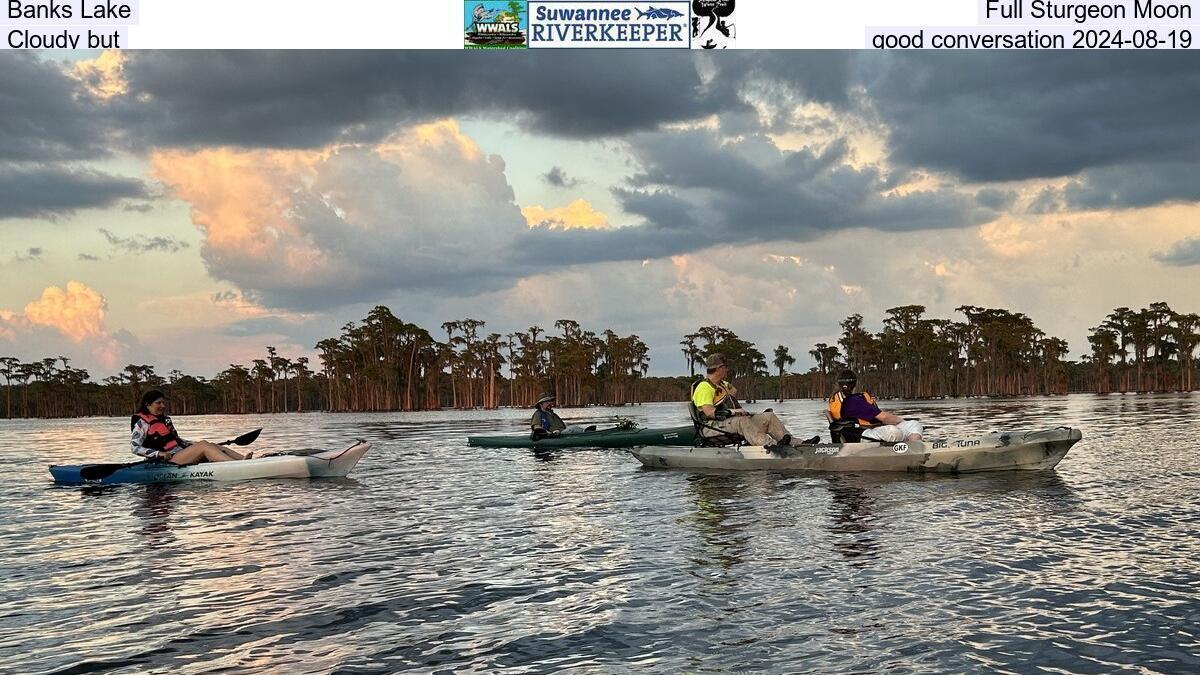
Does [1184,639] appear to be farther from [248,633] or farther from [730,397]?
[730,397]

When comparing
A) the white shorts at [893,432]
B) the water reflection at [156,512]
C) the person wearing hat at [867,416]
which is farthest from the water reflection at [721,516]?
the water reflection at [156,512]

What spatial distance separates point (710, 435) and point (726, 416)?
763 millimetres

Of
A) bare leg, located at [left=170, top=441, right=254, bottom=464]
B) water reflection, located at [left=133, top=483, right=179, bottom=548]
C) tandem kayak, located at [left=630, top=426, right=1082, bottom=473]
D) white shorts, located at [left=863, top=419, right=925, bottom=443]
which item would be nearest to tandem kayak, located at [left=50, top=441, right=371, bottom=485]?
bare leg, located at [left=170, top=441, right=254, bottom=464]

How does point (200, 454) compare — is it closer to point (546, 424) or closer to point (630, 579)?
point (546, 424)

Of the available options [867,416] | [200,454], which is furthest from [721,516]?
[200,454]

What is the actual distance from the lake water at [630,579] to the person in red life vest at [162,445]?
3369mm

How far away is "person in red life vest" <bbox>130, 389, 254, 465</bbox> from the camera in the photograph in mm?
22375

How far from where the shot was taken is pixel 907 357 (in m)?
168

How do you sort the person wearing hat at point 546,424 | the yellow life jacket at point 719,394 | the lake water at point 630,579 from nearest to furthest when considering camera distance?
the lake water at point 630,579, the yellow life jacket at point 719,394, the person wearing hat at point 546,424

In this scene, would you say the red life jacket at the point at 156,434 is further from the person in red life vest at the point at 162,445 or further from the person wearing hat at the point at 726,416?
the person wearing hat at the point at 726,416

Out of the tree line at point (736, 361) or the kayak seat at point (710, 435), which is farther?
the tree line at point (736, 361)

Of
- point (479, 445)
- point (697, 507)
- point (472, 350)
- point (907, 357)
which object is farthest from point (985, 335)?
point (697, 507)

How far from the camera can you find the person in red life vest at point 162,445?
2238cm

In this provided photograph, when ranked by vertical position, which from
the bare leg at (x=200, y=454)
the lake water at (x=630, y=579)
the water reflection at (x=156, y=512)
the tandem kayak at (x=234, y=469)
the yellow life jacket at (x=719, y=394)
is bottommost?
the water reflection at (x=156, y=512)
